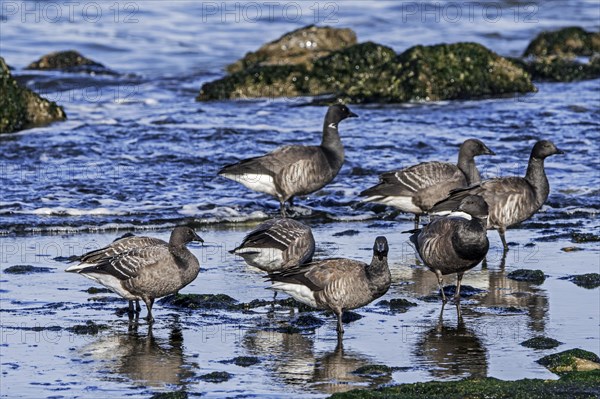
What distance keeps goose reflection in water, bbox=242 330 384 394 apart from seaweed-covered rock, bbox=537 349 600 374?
1245 mm

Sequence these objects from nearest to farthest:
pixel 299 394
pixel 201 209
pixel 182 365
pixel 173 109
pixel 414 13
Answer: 1. pixel 299 394
2. pixel 182 365
3. pixel 201 209
4. pixel 173 109
5. pixel 414 13

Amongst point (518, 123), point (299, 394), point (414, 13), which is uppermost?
point (414, 13)

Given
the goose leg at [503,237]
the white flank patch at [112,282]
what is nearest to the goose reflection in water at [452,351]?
the white flank patch at [112,282]

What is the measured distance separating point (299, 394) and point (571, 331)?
2.73 meters

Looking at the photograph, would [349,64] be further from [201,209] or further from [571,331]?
[571,331]

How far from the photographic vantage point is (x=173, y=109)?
22219 millimetres

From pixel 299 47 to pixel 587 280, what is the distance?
1693 cm

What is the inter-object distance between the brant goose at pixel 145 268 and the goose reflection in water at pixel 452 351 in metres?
2.22

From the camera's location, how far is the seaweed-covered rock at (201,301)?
9.95 meters

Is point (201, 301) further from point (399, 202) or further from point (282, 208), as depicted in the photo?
point (282, 208)

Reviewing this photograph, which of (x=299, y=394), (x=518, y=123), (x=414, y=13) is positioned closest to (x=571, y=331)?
(x=299, y=394)

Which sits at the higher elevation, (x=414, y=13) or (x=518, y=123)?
(x=414, y=13)

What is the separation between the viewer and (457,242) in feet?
32.6

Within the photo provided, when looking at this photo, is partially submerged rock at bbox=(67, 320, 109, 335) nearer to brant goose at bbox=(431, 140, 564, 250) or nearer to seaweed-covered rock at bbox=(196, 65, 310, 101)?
brant goose at bbox=(431, 140, 564, 250)
